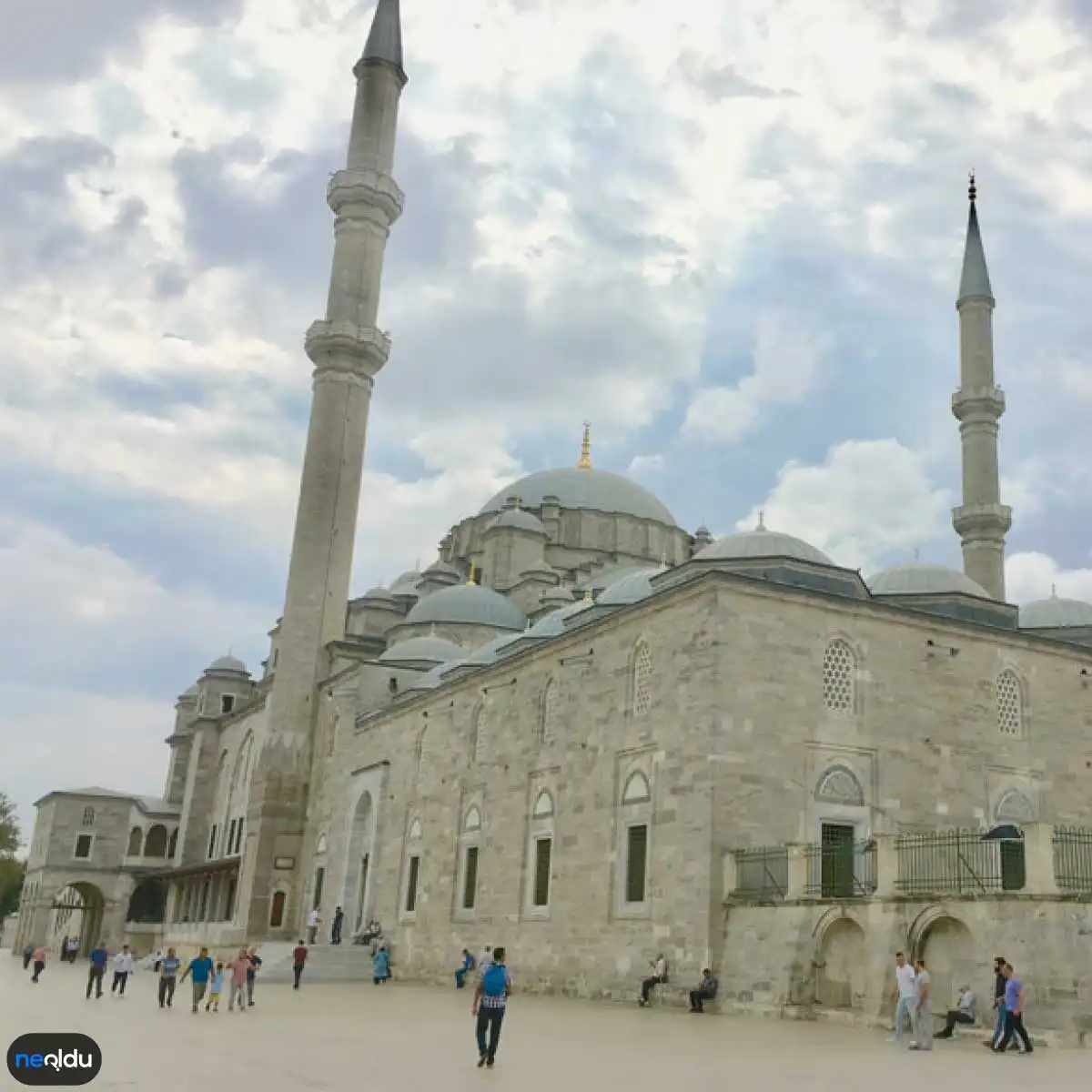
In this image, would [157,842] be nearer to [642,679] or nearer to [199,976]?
[642,679]

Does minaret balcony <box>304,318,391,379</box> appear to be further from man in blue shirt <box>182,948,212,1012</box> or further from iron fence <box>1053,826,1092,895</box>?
iron fence <box>1053,826,1092,895</box>

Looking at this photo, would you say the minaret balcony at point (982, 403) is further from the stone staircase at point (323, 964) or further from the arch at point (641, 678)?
the stone staircase at point (323, 964)

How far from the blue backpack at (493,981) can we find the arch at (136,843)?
39.5 m

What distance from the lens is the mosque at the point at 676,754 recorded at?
512 inches

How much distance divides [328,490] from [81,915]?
31.4m

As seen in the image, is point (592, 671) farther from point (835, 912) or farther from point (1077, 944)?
point (1077, 944)

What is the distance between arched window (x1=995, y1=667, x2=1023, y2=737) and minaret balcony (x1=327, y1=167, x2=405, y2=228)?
20443mm

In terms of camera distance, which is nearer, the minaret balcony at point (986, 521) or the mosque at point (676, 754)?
the mosque at point (676, 754)

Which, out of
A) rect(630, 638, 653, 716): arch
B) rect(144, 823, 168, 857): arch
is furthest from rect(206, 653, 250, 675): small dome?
rect(630, 638, 653, 716): arch

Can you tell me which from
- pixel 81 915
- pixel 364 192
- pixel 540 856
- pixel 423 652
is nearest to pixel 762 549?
pixel 540 856

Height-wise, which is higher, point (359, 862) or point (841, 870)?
point (359, 862)

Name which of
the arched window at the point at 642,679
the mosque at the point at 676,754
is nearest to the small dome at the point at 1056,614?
the mosque at the point at 676,754

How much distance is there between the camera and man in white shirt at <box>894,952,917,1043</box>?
10438 millimetres

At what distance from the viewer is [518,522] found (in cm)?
3516
